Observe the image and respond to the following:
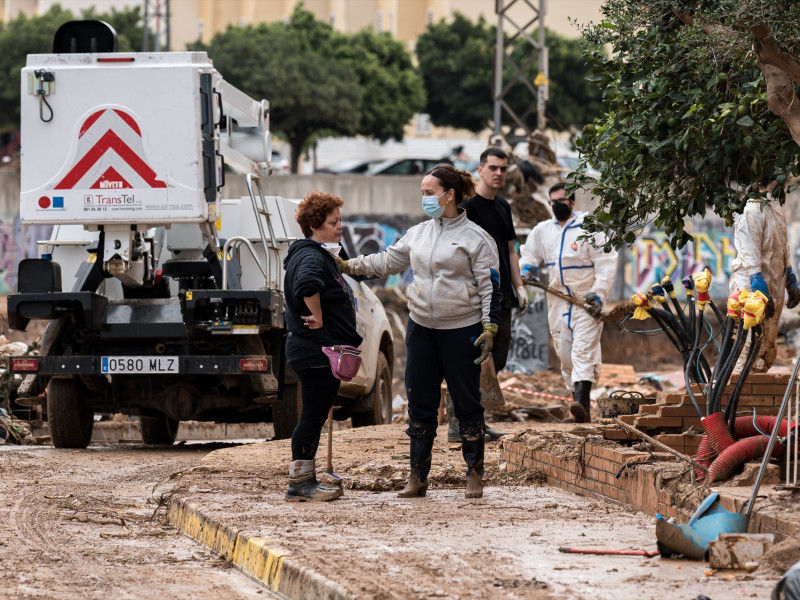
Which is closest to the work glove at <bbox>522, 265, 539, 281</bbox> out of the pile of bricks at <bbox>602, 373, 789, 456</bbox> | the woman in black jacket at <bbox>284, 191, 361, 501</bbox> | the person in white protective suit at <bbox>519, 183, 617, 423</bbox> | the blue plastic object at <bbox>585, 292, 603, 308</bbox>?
the person in white protective suit at <bbox>519, 183, 617, 423</bbox>

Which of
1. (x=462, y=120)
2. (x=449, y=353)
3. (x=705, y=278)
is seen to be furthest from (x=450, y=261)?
(x=462, y=120)

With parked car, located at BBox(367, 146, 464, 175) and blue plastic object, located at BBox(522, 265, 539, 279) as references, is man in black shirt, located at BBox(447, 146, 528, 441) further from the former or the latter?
parked car, located at BBox(367, 146, 464, 175)

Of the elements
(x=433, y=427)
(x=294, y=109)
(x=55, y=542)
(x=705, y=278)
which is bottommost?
(x=55, y=542)

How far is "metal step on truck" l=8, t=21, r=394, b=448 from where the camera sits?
11.5 metres

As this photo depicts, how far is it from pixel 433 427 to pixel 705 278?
1.79 metres

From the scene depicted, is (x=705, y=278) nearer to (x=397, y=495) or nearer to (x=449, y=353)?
(x=449, y=353)

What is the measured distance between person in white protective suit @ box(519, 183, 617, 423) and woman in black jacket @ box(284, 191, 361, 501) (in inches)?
167

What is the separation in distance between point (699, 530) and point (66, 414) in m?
8.02

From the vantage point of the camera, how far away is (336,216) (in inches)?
309

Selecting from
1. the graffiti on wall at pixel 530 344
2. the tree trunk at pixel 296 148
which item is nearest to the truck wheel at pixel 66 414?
the graffiti on wall at pixel 530 344

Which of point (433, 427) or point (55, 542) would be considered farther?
point (433, 427)

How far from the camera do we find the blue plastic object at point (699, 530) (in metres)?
5.51

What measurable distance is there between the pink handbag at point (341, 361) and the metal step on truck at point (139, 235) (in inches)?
149

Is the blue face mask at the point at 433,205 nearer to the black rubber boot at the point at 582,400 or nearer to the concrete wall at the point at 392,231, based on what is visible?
the black rubber boot at the point at 582,400
